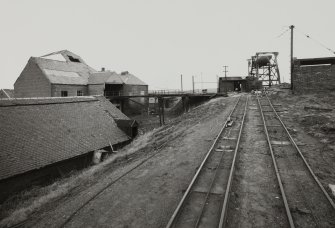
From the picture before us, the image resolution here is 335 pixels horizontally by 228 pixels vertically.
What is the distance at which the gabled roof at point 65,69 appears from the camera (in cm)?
3525

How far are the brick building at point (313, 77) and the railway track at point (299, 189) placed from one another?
49.8 ft

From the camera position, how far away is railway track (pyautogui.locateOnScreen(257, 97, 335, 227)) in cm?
579

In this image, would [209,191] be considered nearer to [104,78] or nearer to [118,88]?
[104,78]

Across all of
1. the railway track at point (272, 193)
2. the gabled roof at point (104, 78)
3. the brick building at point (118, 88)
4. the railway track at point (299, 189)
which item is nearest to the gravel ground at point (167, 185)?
the railway track at point (272, 193)

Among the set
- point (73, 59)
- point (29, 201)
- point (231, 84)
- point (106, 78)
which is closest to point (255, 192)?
point (29, 201)

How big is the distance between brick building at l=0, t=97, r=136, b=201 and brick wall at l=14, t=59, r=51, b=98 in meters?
15.2

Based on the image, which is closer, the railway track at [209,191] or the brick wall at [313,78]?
the railway track at [209,191]

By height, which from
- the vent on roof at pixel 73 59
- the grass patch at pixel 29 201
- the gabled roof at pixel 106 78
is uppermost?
the vent on roof at pixel 73 59

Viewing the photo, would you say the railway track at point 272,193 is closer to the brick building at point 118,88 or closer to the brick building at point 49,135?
the brick building at point 49,135

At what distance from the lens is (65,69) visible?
38.7 meters

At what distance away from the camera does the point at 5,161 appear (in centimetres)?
1260

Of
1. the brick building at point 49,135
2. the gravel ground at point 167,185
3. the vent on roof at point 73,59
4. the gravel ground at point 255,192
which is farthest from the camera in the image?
the vent on roof at point 73,59

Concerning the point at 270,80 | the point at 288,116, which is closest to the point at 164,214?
the point at 288,116

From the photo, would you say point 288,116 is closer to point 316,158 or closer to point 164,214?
point 316,158
